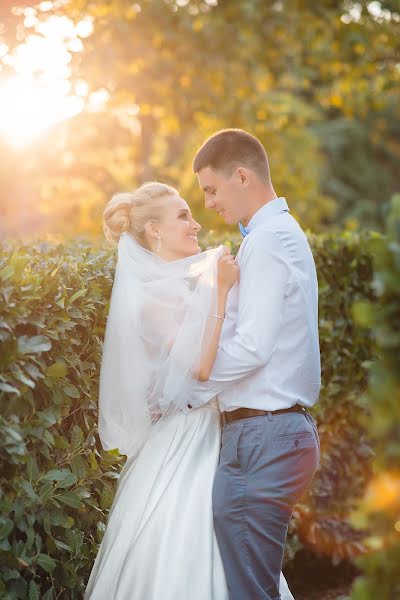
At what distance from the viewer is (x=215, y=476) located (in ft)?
11.1

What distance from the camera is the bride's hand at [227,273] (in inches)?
136

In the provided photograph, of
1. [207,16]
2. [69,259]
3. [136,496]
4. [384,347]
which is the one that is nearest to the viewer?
[384,347]

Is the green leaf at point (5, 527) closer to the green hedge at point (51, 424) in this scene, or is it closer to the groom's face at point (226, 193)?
the green hedge at point (51, 424)

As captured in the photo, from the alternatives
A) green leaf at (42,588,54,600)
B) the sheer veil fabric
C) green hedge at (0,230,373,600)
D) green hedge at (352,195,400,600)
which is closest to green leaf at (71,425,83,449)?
green hedge at (0,230,373,600)

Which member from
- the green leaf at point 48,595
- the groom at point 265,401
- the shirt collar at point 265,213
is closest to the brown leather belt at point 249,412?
the groom at point 265,401

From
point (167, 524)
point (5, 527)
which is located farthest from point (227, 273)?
point (5, 527)

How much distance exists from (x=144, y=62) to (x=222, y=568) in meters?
12.7

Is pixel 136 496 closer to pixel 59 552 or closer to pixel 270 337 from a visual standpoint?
pixel 59 552

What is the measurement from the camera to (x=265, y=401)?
3297 millimetres

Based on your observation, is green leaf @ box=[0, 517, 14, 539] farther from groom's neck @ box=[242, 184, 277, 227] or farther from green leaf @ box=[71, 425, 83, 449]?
groom's neck @ box=[242, 184, 277, 227]

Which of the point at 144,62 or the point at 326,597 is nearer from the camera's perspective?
the point at 326,597

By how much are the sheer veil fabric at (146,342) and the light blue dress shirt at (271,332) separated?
164mm

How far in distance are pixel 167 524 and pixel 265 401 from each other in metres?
0.67

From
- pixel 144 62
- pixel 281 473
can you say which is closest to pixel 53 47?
pixel 144 62
